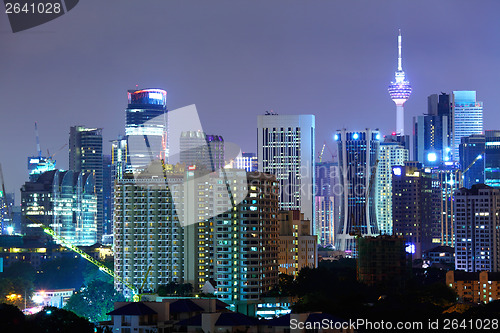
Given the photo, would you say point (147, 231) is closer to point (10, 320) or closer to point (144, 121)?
point (10, 320)

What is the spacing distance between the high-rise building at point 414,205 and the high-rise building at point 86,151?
31.5m

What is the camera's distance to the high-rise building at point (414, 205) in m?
111

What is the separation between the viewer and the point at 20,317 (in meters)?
46.3

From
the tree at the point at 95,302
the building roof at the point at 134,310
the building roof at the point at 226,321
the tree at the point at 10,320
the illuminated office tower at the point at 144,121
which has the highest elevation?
the illuminated office tower at the point at 144,121

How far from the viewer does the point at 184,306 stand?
142 ft

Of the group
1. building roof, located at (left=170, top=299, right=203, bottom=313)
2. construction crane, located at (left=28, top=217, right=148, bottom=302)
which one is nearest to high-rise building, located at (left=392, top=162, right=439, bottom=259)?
construction crane, located at (left=28, top=217, right=148, bottom=302)

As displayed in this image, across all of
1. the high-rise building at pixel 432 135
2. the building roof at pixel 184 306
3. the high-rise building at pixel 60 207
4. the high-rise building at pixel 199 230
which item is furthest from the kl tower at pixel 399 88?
the building roof at pixel 184 306

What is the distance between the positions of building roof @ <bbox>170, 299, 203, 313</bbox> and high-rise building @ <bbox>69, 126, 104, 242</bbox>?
80.6m

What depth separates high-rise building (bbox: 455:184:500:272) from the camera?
83250 millimetres

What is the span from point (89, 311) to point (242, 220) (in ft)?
32.1

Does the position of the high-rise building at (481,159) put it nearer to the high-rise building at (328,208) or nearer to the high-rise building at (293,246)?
the high-rise building at (328,208)

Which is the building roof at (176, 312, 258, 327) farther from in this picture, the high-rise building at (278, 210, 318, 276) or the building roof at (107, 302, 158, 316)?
the high-rise building at (278, 210, 318, 276)

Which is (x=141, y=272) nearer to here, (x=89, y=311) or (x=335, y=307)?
(x=89, y=311)

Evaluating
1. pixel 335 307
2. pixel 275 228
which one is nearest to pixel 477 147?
pixel 275 228
